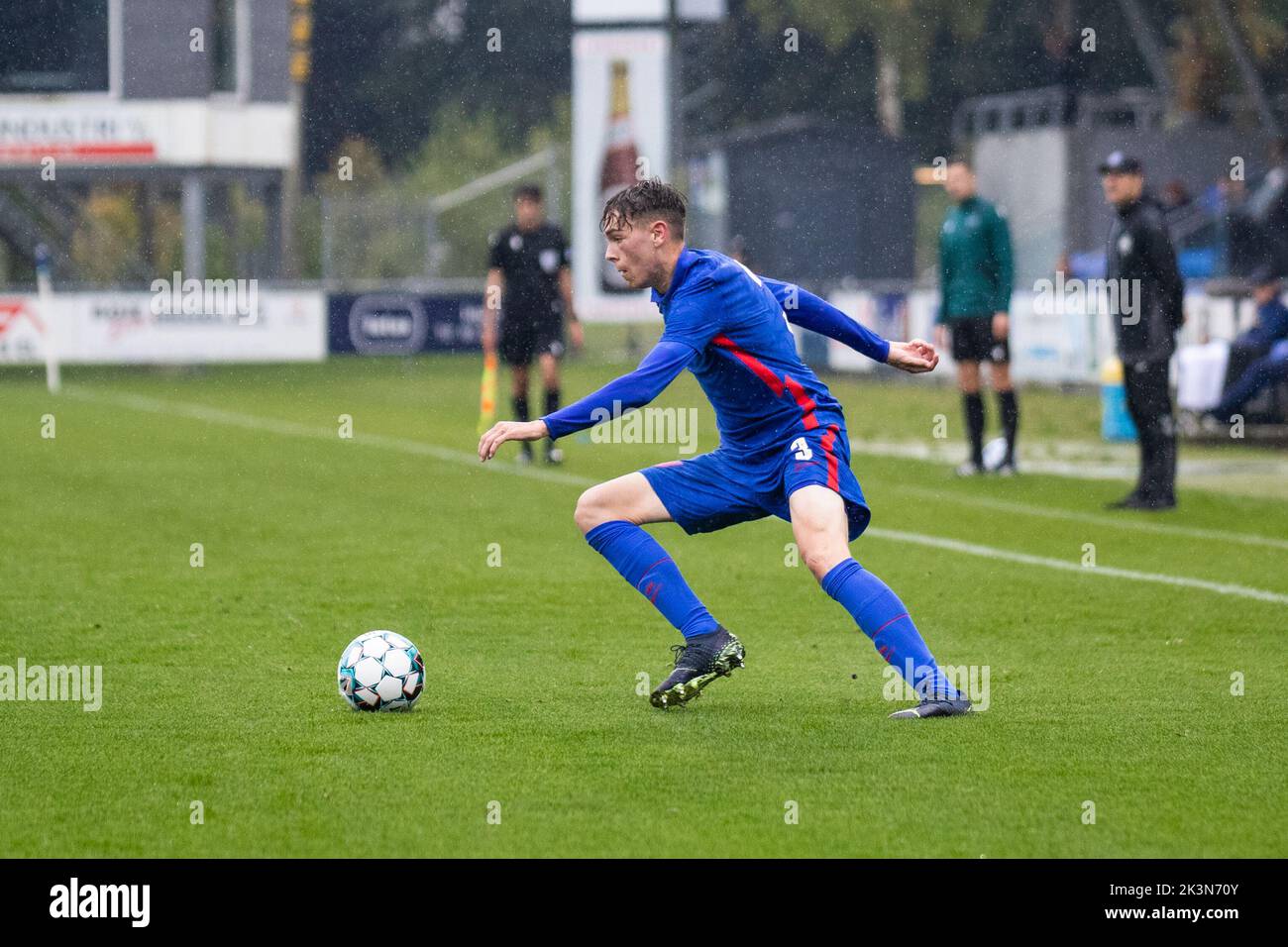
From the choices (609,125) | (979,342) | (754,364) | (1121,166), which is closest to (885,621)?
(754,364)

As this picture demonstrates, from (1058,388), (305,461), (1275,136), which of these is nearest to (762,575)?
(305,461)

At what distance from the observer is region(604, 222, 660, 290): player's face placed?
6.23 meters

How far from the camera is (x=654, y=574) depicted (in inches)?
260

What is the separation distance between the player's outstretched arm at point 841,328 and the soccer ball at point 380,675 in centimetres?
170

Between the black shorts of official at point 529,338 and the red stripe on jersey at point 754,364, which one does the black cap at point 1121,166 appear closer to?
the black shorts of official at point 529,338

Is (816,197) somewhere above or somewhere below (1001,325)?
above

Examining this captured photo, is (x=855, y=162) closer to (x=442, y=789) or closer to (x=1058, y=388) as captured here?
(x=1058, y=388)

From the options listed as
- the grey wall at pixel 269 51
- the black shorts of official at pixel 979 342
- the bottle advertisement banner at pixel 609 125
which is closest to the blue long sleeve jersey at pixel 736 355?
the black shorts of official at pixel 979 342

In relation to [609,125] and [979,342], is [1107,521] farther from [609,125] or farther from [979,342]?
[609,125]

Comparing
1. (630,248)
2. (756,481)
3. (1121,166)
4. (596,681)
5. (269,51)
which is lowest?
(596,681)

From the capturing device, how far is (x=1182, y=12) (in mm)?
42469

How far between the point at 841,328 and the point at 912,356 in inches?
10.0

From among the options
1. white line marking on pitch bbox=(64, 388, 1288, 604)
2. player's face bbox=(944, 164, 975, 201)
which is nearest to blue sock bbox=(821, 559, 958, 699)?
white line marking on pitch bbox=(64, 388, 1288, 604)
